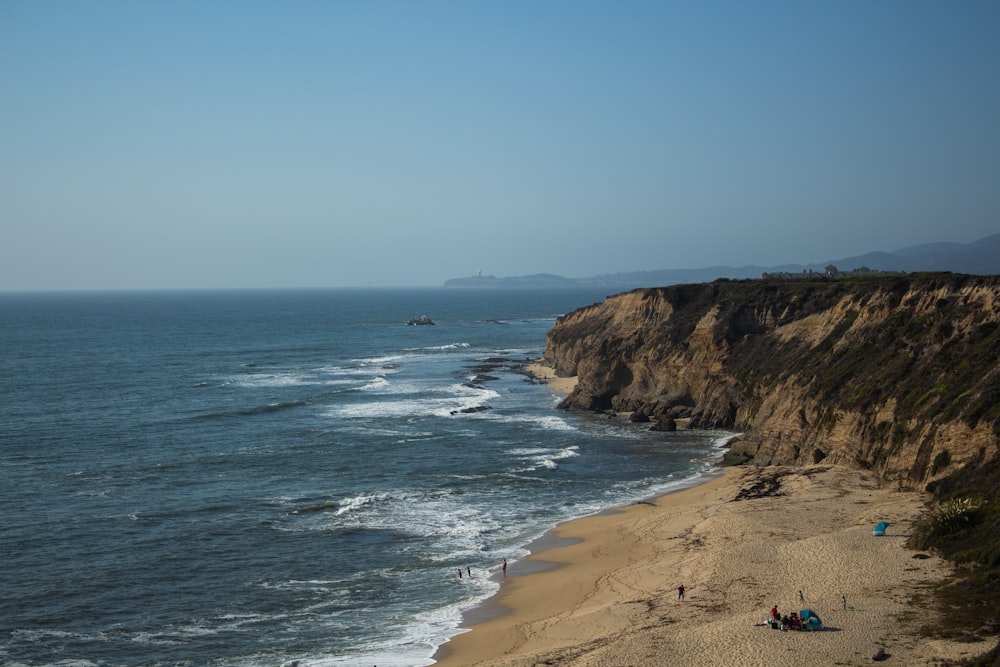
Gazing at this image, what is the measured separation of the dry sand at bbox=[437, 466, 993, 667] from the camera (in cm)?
2512

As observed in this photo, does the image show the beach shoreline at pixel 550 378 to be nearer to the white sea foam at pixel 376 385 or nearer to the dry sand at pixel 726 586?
the white sea foam at pixel 376 385

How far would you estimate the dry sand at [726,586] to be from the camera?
82.4 feet

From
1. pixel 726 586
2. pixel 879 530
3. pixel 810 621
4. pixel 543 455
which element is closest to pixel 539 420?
pixel 543 455

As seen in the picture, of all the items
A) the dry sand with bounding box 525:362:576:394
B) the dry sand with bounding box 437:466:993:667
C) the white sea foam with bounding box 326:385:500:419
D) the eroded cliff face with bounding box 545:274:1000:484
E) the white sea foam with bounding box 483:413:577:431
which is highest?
the eroded cliff face with bounding box 545:274:1000:484

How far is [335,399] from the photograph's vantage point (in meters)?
79.3

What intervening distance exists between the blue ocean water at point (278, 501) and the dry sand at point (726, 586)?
2380 millimetres

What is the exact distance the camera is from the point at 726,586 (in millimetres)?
31109

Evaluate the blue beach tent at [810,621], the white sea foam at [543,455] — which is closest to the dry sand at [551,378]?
the white sea foam at [543,455]

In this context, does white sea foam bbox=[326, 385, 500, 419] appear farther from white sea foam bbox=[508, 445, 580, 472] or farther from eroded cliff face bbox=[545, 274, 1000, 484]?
white sea foam bbox=[508, 445, 580, 472]

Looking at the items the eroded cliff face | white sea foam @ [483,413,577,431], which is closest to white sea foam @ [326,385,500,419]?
white sea foam @ [483,413,577,431]

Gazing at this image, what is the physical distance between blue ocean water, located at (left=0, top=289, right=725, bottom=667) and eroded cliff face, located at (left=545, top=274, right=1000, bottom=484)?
505 cm

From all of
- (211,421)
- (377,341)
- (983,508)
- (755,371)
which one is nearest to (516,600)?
(983,508)

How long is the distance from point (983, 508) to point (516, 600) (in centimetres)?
1810

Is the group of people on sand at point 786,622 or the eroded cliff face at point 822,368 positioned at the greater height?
the eroded cliff face at point 822,368
